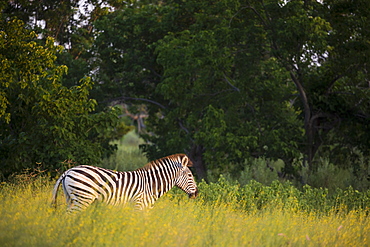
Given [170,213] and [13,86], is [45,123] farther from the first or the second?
[170,213]

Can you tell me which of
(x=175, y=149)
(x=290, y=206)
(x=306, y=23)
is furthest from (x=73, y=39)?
(x=290, y=206)

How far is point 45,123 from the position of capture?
13234 mm

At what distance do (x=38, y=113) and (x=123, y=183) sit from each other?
583cm

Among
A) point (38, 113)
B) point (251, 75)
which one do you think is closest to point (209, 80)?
point (251, 75)

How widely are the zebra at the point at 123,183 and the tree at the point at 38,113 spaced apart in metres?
5.10

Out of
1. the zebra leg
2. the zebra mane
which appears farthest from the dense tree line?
the zebra leg

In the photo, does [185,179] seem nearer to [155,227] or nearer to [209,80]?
[155,227]

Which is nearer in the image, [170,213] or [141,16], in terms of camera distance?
[170,213]

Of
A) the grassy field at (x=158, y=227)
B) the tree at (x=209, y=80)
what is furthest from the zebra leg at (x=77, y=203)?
the tree at (x=209, y=80)

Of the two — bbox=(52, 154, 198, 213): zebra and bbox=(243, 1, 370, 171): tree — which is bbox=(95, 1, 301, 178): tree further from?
bbox=(52, 154, 198, 213): zebra

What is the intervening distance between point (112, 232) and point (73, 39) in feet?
55.4

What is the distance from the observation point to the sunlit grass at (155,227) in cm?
693

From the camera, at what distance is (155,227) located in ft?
24.4

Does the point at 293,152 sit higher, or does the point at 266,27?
the point at 266,27
